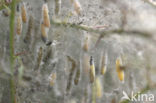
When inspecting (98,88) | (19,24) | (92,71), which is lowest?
(98,88)

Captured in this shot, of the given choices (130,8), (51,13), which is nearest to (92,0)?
(51,13)

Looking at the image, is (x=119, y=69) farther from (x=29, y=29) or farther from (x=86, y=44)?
(x=29, y=29)

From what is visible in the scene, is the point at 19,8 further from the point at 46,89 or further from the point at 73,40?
the point at 46,89

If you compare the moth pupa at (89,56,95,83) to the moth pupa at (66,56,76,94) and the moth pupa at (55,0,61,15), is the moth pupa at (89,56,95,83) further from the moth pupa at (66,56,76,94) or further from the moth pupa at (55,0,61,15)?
the moth pupa at (55,0,61,15)

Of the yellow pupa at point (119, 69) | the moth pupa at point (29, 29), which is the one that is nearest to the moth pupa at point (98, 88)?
the yellow pupa at point (119, 69)

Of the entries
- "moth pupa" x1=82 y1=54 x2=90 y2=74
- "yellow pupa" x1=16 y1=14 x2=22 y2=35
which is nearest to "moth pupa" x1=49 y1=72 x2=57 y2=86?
"moth pupa" x1=82 y1=54 x2=90 y2=74

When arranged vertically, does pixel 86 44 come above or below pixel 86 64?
above

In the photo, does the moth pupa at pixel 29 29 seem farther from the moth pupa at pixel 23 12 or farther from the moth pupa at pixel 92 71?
the moth pupa at pixel 92 71

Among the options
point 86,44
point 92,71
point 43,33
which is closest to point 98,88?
point 92,71
